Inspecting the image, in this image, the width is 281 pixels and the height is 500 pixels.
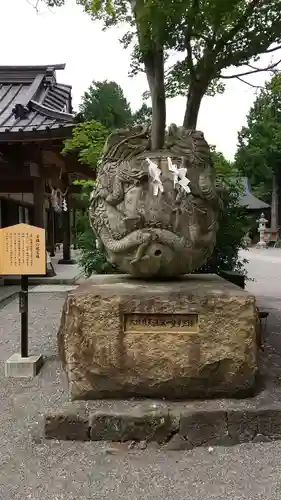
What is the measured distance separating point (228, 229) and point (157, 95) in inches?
142

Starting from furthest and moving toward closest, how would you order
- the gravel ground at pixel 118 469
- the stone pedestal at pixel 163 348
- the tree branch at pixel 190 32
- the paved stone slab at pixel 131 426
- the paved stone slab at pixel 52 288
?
the paved stone slab at pixel 52 288 < the tree branch at pixel 190 32 < the stone pedestal at pixel 163 348 < the paved stone slab at pixel 131 426 < the gravel ground at pixel 118 469

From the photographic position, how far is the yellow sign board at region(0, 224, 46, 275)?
416cm

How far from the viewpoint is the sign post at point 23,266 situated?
13.3 feet

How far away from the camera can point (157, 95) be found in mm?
3518

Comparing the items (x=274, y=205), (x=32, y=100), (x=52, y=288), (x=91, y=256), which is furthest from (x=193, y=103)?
(x=274, y=205)

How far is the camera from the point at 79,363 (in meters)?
2.99

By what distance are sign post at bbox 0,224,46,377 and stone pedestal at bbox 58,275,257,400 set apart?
1.24 metres

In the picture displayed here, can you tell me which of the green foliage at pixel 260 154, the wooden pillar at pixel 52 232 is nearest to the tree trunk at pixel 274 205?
the green foliage at pixel 260 154

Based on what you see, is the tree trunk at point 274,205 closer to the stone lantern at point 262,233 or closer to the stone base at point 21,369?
the stone lantern at point 262,233

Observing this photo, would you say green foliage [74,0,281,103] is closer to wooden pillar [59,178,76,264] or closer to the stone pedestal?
the stone pedestal

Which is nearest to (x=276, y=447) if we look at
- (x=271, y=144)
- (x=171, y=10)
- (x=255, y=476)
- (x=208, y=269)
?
→ (x=255, y=476)

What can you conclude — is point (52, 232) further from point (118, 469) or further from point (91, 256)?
point (118, 469)

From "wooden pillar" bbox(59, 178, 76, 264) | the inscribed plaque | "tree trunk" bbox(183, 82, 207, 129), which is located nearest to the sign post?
the inscribed plaque

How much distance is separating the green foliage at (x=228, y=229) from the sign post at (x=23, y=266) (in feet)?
10.2
